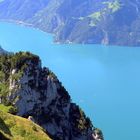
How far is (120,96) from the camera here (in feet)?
523

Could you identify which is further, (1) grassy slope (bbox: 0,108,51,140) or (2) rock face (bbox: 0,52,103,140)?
(2) rock face (bbox: 0,52,103,140)

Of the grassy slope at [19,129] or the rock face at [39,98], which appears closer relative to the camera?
the grassy slope at [19,129]

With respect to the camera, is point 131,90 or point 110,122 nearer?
point 110,122

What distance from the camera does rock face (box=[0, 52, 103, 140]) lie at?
41.8 metres

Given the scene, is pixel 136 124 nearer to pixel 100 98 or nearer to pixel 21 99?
pixel 100 98

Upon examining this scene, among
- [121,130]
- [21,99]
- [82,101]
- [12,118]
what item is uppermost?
[82,101]

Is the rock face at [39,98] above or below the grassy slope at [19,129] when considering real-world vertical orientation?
above

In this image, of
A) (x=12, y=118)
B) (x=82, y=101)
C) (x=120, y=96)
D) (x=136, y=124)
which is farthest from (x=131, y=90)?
(x=12, y=118)

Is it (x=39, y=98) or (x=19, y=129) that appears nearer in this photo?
(x=19, y=129)

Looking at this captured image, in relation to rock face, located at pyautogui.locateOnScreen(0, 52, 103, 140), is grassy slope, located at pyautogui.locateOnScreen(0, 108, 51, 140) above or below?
below

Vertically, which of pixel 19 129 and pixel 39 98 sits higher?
pixel 39 98

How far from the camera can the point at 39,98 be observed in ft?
142

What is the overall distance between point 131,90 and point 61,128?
129928mm

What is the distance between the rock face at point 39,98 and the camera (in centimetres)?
4181
